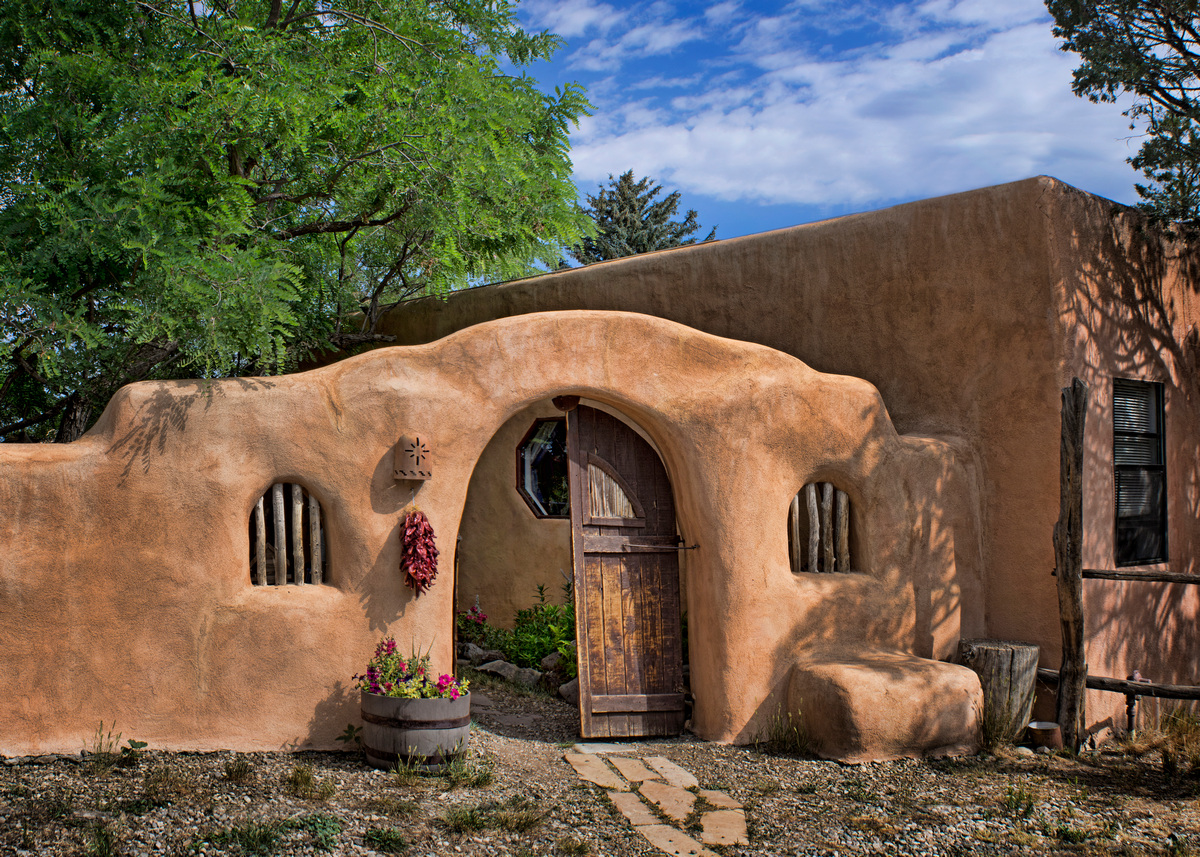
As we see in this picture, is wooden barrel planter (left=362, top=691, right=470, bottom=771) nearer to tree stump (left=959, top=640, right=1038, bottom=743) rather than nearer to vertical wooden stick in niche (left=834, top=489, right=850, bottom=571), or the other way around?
vertical wooden stick in niche (left=834, top=489, right=850, bottom=571)

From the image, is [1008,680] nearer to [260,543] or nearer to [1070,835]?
[1070,835]

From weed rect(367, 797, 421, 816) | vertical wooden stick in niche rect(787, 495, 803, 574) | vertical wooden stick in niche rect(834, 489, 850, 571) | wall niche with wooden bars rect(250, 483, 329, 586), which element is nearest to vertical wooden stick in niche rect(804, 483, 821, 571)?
vertical wooden stick in niche rect(787, 495, 803, 574)

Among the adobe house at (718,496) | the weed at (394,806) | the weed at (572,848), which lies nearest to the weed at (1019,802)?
the adobe house at (718,496)

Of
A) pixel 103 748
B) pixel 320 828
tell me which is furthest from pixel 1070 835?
pixel 103 748

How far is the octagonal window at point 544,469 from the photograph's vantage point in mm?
11211

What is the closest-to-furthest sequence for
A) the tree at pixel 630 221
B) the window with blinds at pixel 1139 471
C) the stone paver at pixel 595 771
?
the stone paver at pixel 595 771, the window with blinds at pixel 1139 471, the tree at pixel 630 221

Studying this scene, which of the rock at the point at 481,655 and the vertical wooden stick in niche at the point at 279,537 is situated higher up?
the vertical wooden stick in niche at the point at 279,537

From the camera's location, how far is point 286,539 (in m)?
6.95

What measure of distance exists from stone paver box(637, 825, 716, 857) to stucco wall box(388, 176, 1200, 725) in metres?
4.13

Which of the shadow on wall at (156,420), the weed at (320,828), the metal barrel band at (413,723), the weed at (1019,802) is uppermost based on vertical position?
the shadow on wall at (156,420)

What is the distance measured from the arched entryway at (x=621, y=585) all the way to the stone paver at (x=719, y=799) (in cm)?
148

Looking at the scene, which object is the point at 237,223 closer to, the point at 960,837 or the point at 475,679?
the point at 475,679

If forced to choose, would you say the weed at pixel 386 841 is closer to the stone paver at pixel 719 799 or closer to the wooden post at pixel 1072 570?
the stone paver at pixel 719 799

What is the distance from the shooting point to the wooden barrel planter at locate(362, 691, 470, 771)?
6.12 metres
